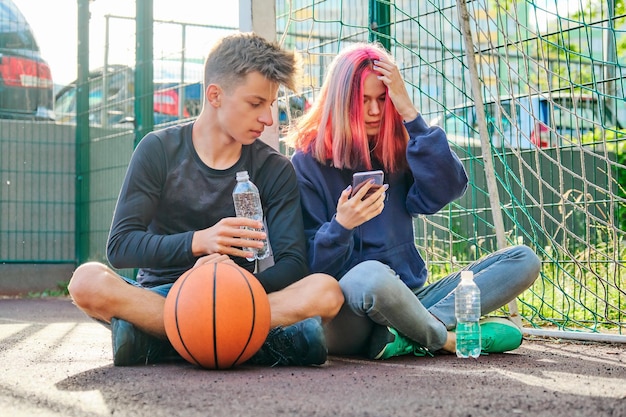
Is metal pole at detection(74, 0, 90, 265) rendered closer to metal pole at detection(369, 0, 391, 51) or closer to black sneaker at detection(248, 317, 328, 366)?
metal pole at detection(369, 0, 391, 51)

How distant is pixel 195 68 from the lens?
7594 millimetres

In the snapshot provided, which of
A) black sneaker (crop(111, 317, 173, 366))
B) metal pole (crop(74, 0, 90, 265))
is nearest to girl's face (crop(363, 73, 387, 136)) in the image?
black sneaker (crop(111, 317, 173, 366))

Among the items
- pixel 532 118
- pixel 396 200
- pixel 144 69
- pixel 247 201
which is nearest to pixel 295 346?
pixel 247 201

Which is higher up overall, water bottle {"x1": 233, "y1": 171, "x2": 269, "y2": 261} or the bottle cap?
water bottle {"x1": 233, "y1": 171, "x2": 269, "y2": 261}

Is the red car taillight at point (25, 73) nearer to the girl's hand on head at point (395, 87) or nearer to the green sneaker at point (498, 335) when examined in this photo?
the girl's hand on head at point (395, 87)

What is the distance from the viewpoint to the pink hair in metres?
3.82

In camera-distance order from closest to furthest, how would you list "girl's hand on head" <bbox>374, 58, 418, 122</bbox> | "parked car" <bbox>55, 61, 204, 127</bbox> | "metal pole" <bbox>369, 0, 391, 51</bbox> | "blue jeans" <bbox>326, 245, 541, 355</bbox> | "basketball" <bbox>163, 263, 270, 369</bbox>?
"basketball" <bbox>163, 263, 270, 369</bbox>
"blue jeans" <bbox>326, 245, 541, 355</bbox>
"girl's hand on head" <bbox>374, 58, 418, 122</bbox>
"metal pole" <bbox>369, 0, 391, 51</bbox>
"parked car" <bbox>55, 61, 204, 127</bbox>

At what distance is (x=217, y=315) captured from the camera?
9.98 feet

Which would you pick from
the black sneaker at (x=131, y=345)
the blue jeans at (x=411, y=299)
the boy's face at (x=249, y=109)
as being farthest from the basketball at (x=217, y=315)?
the boy's face at (x=249, y=109)

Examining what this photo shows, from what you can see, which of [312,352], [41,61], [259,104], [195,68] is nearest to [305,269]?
[312,352]

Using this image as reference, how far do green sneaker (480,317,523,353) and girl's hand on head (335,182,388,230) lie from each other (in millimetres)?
784

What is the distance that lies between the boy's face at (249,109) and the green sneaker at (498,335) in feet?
4.10

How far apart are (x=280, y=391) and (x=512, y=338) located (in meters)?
1.49

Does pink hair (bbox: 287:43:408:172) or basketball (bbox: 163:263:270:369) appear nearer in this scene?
A: basketball (bbox: 163:263:270:369)
